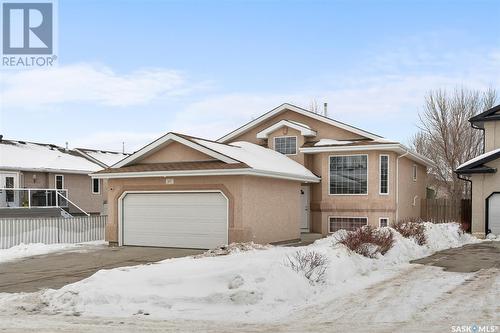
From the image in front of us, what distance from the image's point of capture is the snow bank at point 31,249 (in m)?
17.6

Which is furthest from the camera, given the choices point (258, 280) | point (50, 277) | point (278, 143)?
point (278, 143)

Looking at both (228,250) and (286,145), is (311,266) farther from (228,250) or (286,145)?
(286,145)

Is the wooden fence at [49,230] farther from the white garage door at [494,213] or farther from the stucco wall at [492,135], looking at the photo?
the stucco wall at [492,135]

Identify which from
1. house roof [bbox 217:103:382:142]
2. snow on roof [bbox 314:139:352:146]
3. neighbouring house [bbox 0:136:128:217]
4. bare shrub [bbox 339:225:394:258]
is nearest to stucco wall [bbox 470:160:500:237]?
house roof [bbox 217:103:382:142]

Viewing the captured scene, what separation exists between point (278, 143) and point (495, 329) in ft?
61.7

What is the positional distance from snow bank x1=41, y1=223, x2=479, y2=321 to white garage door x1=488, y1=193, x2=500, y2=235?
14364mm

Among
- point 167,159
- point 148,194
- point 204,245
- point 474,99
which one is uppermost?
point 474,99

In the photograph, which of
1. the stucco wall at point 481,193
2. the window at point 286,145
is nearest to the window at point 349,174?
the window at point 286,145

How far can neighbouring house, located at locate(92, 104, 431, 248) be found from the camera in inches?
745

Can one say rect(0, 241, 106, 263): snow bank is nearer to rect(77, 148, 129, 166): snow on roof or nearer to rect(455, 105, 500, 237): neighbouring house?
rect(77, 148, 129, 166): snow on roof

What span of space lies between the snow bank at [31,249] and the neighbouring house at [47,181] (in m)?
6.17

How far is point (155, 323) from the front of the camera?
8203 mm

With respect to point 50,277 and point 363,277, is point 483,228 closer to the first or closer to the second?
point 363,277

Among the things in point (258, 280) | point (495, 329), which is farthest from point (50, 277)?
point (495, 329)
